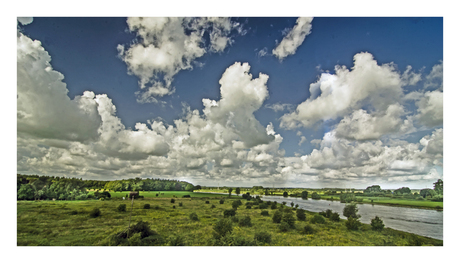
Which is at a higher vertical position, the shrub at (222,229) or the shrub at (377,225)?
the shrub at (222,229)

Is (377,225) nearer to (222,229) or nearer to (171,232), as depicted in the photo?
(222,229)

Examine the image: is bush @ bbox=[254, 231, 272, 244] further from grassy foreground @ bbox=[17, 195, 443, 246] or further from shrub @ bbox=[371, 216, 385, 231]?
shrub @ bbox=[371, 216, 385, 231]

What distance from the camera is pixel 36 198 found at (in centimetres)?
4134

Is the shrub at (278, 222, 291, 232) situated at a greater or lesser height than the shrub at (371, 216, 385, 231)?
greater

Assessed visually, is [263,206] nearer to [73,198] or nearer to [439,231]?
[439,231]

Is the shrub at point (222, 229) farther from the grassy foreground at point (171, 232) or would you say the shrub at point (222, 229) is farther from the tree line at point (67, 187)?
the tree line at point (67, 187)

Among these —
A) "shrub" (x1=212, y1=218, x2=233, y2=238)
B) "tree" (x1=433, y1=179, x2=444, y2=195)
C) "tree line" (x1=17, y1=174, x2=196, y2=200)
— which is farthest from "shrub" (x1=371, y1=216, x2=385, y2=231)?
"tree line" (x1=17, y1=174, x2=196, y2=200)

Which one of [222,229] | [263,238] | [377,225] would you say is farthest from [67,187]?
[377,225]

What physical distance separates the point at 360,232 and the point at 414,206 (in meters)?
30.2

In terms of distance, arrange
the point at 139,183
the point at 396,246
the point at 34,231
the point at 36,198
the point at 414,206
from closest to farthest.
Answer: the point at 396,246
the point at 34,231
the point at 36,198
the point at 414,206
the point at 139,183

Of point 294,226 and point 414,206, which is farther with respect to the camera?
point 414,206

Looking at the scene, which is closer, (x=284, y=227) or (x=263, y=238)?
(x=263, y=238)

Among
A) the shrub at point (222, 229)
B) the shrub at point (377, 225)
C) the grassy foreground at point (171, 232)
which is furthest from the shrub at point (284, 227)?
the shrub at point (377, 225)

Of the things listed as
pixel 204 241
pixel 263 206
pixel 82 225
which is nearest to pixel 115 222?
pixel 82 225
